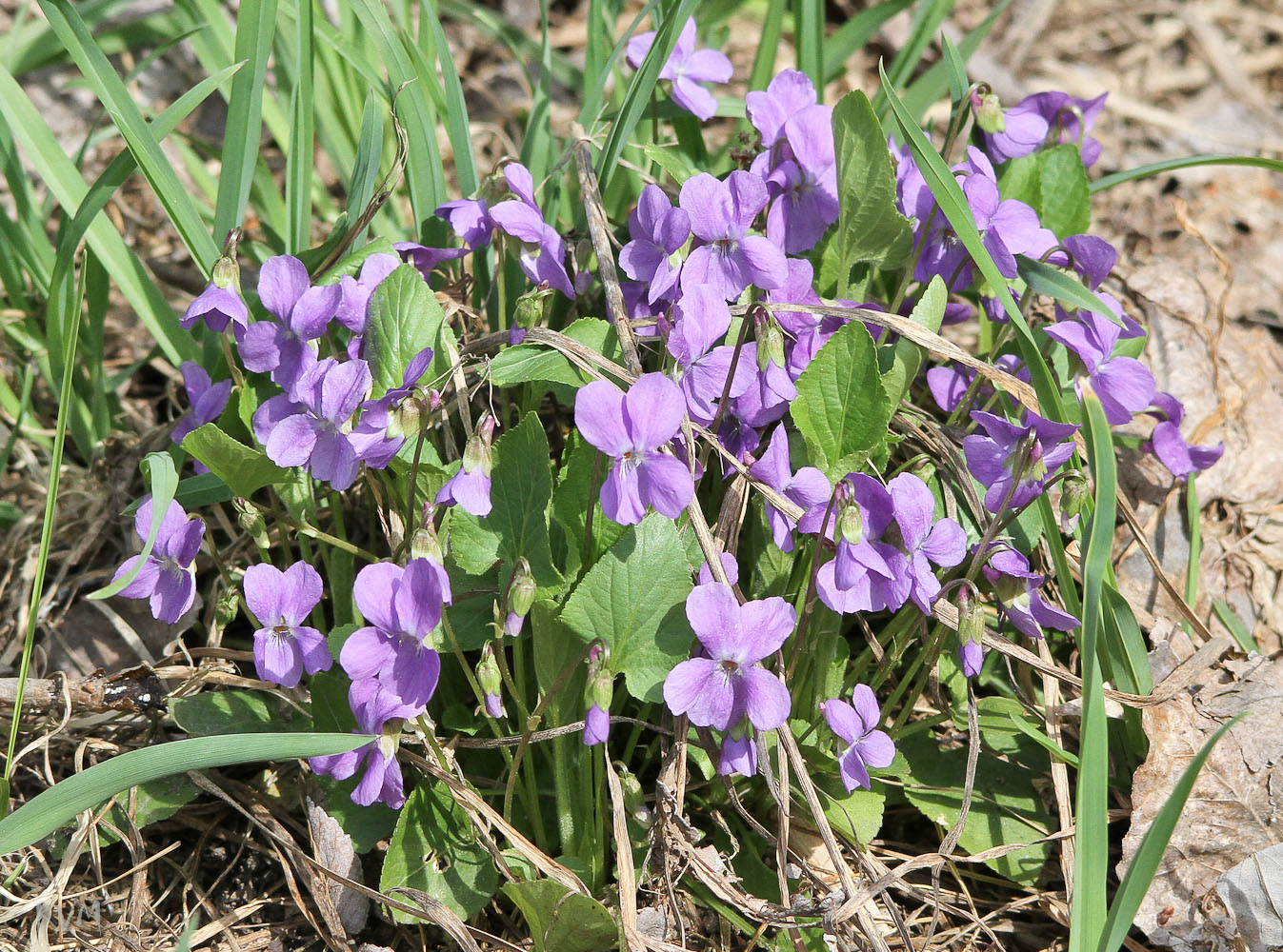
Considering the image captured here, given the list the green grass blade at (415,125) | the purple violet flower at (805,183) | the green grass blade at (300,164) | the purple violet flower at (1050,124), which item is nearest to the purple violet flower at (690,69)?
the purple violet flower at (805,183)

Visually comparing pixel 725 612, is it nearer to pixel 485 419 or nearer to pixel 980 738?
pixel 485 419

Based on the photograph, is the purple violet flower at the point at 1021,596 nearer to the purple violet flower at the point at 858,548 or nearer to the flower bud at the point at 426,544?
the purple violet flower at the point at 858,548

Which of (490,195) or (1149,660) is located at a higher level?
(490,195)

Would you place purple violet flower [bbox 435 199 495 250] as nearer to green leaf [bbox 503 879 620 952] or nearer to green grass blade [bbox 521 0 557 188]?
green grass blade [bbox 521 0 557 188]

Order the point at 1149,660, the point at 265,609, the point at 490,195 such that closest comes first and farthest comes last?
1. the point at 265,609
2. the point at 490,195
3. the point at 1149,660

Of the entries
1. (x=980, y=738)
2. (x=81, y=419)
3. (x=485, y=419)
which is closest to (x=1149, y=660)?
(x=980, y=738)

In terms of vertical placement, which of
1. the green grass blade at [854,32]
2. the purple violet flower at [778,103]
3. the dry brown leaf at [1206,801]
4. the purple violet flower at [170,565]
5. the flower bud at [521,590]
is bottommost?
the dry brown leaf at [1206,801]
